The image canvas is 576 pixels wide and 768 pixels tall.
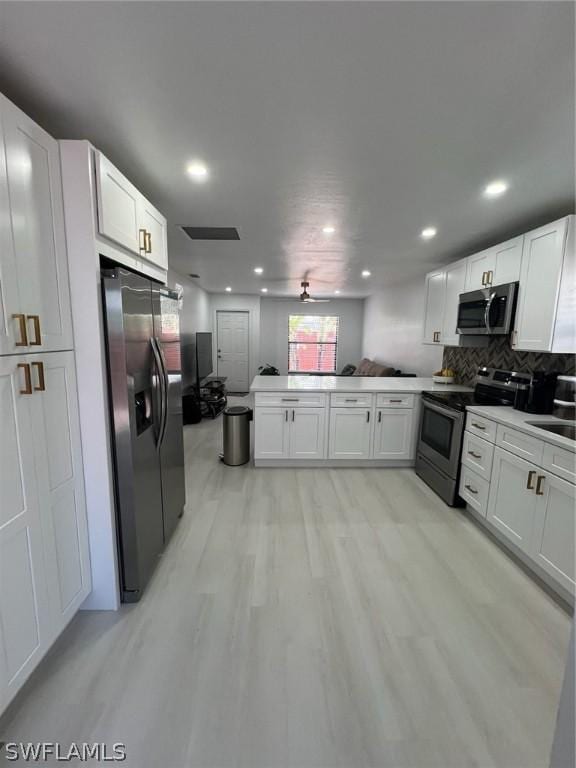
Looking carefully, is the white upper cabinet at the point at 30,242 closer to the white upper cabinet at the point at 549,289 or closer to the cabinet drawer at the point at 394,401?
the cabinet drawer at the point at 394,401

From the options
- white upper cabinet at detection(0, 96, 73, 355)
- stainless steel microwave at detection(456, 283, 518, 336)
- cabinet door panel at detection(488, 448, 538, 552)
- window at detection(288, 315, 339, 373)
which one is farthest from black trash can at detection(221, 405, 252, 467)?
window at detection(288, 315, 339, 373)

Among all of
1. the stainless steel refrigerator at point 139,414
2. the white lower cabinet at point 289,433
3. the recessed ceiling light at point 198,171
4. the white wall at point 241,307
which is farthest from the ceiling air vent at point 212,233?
the white wall at point 241,307

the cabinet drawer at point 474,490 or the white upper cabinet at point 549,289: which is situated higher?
the white upper cabinet at point 549,289

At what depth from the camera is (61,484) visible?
4.54ft

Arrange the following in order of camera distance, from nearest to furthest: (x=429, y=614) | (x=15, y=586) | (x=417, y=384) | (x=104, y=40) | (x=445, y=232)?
(x=104, y=40)
(x=15, y=586)
(x=429, y=614)
(x=445, y=232)
(x=417, y=384)

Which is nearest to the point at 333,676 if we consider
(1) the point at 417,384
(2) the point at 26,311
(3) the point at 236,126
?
(2) the point at 26,311

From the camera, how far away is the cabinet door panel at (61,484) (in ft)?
4.20

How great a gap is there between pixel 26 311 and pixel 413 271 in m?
4.82

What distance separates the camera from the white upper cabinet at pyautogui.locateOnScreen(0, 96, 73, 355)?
42.3 inches

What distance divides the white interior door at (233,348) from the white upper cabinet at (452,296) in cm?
523

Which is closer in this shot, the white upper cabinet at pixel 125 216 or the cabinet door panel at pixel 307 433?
the white upper cabinet at pixel 125 216

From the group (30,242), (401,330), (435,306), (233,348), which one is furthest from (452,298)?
(233,348)

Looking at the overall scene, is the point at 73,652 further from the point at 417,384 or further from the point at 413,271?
the point at 413,271

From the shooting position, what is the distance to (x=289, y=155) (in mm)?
1708
